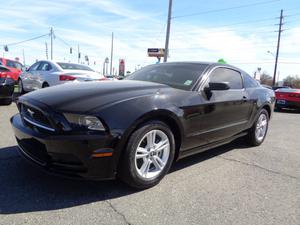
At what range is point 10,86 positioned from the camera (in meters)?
8.16

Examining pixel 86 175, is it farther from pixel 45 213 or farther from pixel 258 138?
pixel 258 138

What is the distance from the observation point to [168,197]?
297 centimetres

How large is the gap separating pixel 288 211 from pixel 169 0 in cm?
1751

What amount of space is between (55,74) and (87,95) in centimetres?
625

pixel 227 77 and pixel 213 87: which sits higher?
pixel 227 77

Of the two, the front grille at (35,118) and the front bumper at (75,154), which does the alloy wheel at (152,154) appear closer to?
the front bumper at (75,154)

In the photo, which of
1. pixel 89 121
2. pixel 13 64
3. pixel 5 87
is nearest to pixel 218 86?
pixel 89 121

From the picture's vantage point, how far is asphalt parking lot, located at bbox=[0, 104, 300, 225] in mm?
2537

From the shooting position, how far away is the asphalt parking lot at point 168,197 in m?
2.54

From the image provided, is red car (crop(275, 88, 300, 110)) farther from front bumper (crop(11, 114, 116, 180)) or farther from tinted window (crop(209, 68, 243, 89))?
front bumper (crop(11, 114, 116, 180))

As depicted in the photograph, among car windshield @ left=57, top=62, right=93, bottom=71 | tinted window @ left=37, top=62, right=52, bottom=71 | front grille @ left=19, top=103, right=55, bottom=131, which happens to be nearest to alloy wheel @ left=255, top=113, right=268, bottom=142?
front grille @ left=19, top=103, right=55, bottom=131

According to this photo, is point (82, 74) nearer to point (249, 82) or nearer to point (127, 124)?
point (249, 82)

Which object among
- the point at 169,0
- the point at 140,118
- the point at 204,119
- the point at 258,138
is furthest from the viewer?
the point at 169,0

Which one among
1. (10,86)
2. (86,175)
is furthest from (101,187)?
(10,86)
